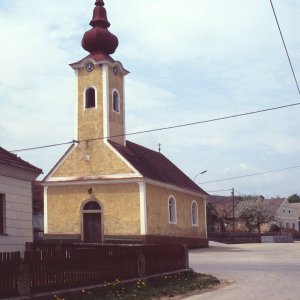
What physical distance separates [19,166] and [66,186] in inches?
724

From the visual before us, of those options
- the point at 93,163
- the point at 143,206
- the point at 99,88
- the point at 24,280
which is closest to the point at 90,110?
the point at 99,88

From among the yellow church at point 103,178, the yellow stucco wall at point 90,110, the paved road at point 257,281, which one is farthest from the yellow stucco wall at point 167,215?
the paved road at point 257,281

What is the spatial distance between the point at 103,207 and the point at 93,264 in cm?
1990

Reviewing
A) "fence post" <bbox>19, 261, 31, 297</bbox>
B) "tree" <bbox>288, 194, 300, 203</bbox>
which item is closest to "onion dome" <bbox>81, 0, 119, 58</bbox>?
"fence post" <bbox>19, 261, 31, 297</bbox>

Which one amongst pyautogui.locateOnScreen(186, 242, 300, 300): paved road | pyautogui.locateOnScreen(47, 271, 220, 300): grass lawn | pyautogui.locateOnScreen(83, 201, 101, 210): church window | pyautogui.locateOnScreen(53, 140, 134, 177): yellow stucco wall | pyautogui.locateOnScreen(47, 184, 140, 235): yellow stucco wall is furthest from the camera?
pyautogui.locateOnScreen(83, 201, 101, 210): church window

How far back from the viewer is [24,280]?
11539 millimetres

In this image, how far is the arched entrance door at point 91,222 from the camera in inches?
1347

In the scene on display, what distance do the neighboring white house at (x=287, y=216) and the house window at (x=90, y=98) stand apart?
55.8 meters

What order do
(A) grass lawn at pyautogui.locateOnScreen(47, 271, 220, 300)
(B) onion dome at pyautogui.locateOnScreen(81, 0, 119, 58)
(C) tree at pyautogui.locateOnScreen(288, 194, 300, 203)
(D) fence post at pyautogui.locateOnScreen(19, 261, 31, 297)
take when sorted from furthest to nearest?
(C) tree at pyautogui.locateOnScreen(288, 194, 300, 203)
(B) onion dome at pyautogui.locateOnScreen(81, 0, 119, 58)
(A) grass lawn at pyautogui.locateOnScreen(47, 271, 220, 300)
(D) fence post at pyautogui.locateOnScreen(19, 261, 31, 297)

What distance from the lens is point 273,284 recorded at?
16.1 m

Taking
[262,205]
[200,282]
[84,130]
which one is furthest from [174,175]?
[262,205]

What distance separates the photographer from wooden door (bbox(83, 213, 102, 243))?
3422 centimetres

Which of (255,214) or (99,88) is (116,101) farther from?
(255,214)

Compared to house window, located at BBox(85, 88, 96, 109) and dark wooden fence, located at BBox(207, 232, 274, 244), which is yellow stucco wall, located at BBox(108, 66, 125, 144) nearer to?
house window, located at BBox(85, 88, 96, 109)
